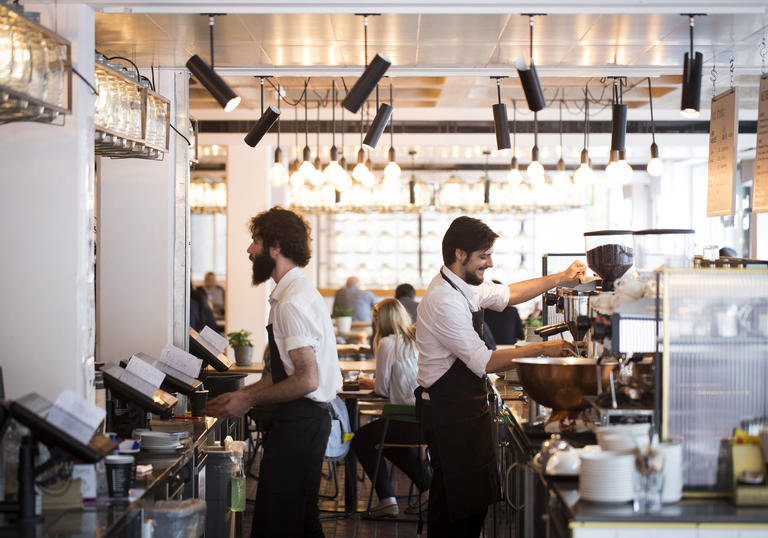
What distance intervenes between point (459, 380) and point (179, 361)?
4.78ft

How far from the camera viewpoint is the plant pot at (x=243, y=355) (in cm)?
737

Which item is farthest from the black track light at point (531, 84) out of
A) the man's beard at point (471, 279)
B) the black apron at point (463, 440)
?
the black apron at point (463, 440)

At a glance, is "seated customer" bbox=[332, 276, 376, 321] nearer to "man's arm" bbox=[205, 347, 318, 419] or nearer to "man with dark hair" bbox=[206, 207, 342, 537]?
"man with dark hair" bbox=[206, 207, 342, 537]

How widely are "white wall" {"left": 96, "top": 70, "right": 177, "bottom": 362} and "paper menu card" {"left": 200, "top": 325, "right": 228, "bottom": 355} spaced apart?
0.33 meters

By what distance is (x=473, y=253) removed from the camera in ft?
13.2

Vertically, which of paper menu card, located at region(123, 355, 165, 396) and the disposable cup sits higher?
paper menu card, located at region(123, 355, 165, 396)

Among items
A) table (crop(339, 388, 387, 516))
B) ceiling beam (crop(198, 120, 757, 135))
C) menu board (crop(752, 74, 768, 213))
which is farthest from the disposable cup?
ceiling beam (crop(198, 120, 757, 135))

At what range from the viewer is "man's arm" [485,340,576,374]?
3805mm

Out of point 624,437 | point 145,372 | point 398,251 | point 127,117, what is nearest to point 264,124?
point 127,117

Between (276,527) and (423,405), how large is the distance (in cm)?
92

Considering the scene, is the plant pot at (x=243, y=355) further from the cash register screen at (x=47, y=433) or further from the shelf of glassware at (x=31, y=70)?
the cash register screen at (x=47, y=433)

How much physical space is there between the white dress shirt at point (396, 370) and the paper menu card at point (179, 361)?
5.55ft

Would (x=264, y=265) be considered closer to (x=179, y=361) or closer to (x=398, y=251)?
(x=179, y=361)

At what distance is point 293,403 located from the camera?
365 centimetres
